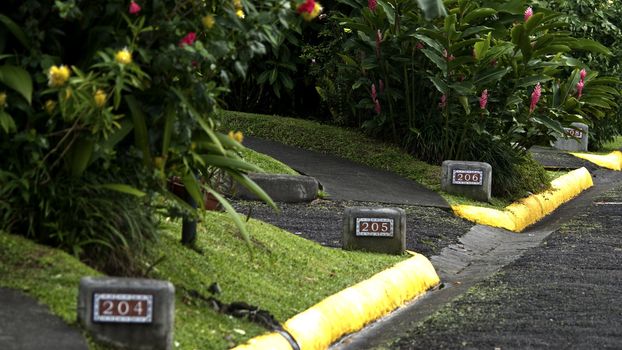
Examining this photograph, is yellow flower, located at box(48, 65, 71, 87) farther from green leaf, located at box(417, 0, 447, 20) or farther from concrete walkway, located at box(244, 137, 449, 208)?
concrete walkway, located at box(244, 137, 449, 208)

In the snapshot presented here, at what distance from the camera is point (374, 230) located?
39.4 ft

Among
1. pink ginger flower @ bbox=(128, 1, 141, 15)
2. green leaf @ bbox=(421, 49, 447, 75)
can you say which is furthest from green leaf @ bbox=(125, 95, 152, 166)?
green leaf @ bbox=(421, 49, 447, 75)

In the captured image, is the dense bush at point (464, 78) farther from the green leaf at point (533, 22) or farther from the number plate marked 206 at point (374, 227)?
the number plate marked 206 at point (374, 227)

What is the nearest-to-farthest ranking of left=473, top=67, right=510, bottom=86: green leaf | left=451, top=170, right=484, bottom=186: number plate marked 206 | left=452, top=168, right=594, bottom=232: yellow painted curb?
left=452, top=168, right=594, bottom=232: yellow painted curb → left=451, top=170, right=484, bottom=186: number plate marked 206 → left=473, top=67, right=510, bottom=86: green leaf

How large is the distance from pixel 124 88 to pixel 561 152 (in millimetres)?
15881

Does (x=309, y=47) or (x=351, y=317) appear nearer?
(x=351, y=317)

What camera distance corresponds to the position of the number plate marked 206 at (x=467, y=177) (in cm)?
1628

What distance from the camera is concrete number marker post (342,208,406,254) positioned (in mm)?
11922

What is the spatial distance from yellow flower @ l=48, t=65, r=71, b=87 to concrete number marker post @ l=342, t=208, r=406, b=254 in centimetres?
494

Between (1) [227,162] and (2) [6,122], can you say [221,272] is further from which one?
(2) [6,122]

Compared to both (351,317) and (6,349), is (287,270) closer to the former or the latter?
(351,317)

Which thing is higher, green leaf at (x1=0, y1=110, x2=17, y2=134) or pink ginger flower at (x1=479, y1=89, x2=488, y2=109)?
green leaf at (x1=0, y1=110, x2=17, y2=134)

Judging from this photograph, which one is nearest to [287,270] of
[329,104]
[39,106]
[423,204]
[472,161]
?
[39,106]

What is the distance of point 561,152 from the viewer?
22.8 metres
